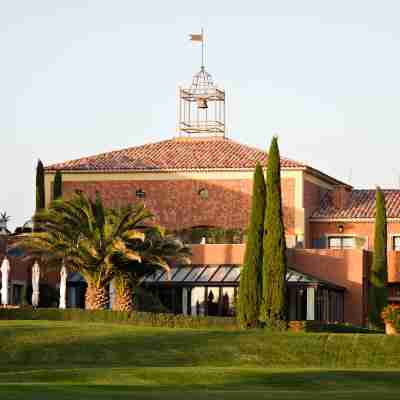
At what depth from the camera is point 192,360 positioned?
44.9 meters

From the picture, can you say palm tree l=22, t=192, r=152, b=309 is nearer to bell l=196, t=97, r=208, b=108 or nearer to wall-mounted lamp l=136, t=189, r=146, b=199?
wall-mounted lamp l=136, t=189, r=146, b=199

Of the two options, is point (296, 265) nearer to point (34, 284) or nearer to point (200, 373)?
point (34, 284)

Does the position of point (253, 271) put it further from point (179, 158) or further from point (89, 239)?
point (179, 158)

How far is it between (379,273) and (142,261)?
14.0 meters

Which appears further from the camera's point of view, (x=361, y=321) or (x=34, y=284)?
(x=361, y=321)

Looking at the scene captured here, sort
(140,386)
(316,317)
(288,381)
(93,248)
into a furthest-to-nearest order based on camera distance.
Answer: (316,317)
(93,248)
(288,381)
(140,386)

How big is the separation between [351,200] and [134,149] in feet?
43.3

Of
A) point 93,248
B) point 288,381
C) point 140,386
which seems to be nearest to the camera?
point 140,386

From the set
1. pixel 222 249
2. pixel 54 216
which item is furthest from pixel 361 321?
pixel 54 216

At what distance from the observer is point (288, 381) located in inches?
1310

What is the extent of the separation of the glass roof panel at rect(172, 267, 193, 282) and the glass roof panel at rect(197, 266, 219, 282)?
34.8 inches

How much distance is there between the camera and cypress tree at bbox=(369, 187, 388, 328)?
66.1 m

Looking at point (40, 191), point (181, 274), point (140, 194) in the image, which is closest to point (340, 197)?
point (140, 194)

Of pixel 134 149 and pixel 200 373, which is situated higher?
pixel 134 149
